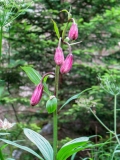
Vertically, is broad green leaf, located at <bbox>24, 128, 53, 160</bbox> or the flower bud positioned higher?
the flower bud

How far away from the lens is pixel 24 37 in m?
2.40

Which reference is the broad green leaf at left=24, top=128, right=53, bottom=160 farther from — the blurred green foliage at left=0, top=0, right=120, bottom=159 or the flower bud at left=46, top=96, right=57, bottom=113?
the blurred green foliage at left=0, top=0, right=120, bottom=159

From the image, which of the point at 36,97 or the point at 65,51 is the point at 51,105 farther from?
the point at 65,51

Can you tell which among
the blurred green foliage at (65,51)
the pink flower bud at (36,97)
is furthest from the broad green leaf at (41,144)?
the blurred green foliage at (65,51)

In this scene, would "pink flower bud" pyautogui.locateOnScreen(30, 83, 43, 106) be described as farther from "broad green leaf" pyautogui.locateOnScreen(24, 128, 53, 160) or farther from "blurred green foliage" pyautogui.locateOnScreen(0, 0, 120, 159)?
"blurred green foliage" pyautogui.locateOnScreen(0, 0, 120, 159)

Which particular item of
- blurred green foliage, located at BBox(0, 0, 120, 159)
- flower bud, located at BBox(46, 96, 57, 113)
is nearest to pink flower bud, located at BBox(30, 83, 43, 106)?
flower bud, located at BBox(46, 96, 57, 113)

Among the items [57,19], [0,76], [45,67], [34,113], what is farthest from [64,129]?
[57,19]

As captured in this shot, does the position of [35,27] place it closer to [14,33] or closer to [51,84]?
→ [14,33]

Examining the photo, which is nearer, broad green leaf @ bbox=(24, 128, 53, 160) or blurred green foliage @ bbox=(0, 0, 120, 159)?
broad green leaf @ bbox=(24, 128, 53, 160)

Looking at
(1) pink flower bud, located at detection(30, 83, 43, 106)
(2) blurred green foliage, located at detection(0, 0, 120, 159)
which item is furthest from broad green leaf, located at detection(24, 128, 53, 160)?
(2) blurred green foliage, located at detection(0, 0, 120, 159)

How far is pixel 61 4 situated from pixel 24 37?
1.40 ft

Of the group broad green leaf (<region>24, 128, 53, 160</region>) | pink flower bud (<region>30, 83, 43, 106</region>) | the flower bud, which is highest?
pink flower bud (<region>30, 83, 43, 106</region>)

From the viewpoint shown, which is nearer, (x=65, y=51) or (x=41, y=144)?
(x=41, y=144)

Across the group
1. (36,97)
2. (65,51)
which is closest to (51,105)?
(36,97)
